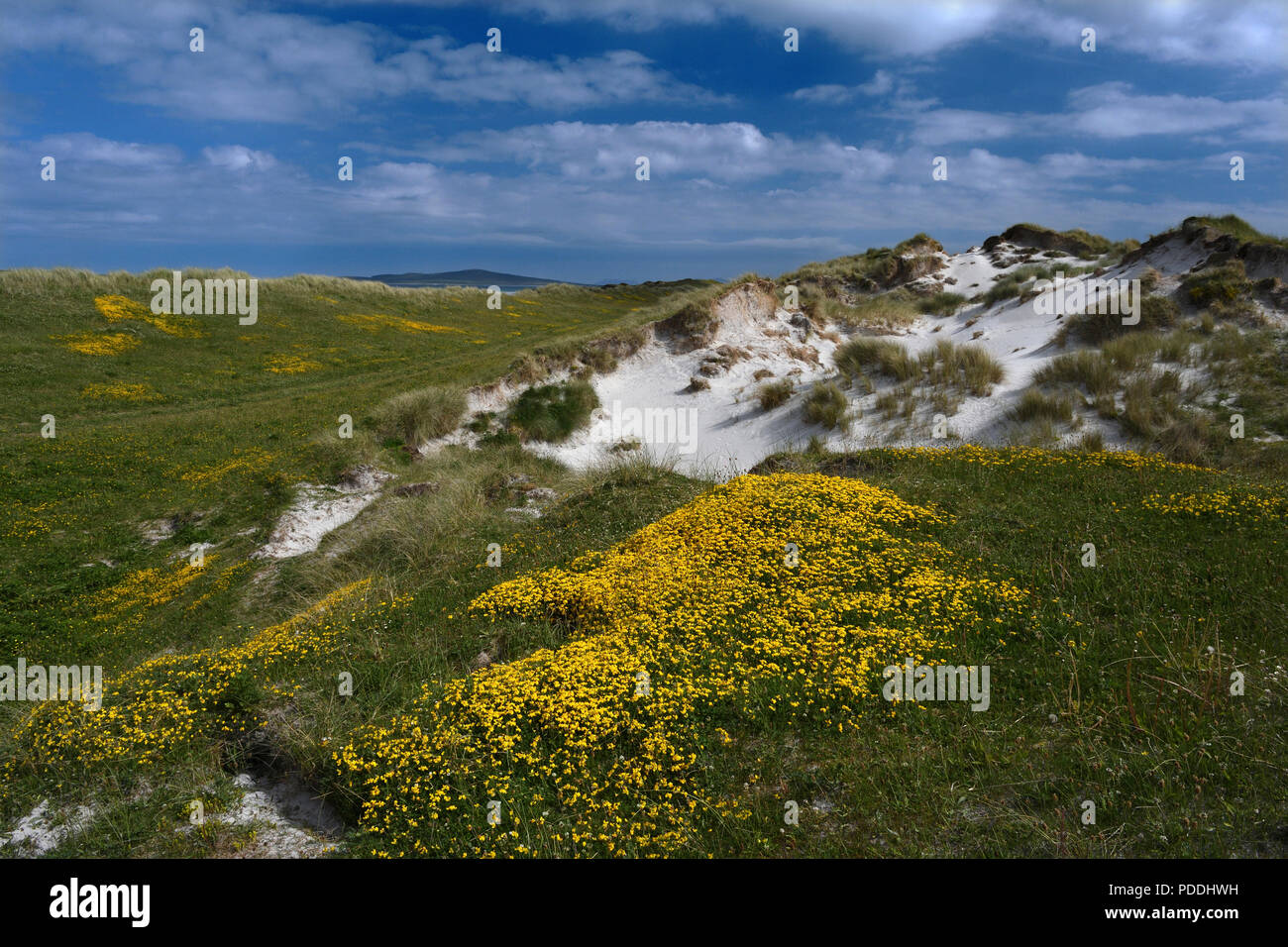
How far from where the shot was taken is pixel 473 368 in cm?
3139

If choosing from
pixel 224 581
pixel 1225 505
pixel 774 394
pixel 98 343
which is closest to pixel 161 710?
pixel 224 581

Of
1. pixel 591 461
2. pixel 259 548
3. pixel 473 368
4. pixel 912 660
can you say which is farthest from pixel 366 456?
pixel 912 660

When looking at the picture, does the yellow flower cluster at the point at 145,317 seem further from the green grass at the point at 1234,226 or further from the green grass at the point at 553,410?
the green grass at the point at 1234,226

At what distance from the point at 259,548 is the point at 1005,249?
1753 inches

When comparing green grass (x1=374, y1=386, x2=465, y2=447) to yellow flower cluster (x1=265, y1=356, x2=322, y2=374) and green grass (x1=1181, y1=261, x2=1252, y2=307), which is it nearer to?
yellow flower cluster (x1=265, y1=356, x2=322, y2=374)

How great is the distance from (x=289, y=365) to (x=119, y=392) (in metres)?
8.00

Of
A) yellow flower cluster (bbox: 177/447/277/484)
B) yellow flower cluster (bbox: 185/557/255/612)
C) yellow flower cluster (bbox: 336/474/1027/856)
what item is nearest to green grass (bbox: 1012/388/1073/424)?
yellow flower cluster (bbox: 336/474/1027/856)

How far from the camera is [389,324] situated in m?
46.1

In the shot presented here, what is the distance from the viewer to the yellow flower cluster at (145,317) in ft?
112

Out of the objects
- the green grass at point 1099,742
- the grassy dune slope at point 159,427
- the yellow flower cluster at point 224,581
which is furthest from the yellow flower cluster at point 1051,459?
the yellow flower cluster at point 224,581

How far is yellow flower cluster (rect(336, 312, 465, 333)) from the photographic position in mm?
44344

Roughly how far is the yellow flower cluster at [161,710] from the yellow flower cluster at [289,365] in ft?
92.0

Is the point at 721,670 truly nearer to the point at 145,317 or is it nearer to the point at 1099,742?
the point at 1099,742

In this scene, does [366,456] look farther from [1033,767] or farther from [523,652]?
[1033,767]
